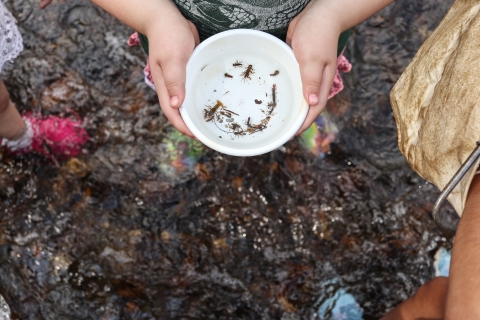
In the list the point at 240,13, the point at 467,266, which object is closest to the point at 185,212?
the point at 240,13

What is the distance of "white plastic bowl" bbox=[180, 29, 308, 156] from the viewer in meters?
1.71

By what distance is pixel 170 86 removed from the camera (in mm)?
1598

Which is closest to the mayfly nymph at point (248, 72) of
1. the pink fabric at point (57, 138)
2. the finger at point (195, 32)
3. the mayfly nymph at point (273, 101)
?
the mayfly nymph at point (273, 101)

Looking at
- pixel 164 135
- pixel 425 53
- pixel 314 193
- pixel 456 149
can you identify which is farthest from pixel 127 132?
pixel 456 149

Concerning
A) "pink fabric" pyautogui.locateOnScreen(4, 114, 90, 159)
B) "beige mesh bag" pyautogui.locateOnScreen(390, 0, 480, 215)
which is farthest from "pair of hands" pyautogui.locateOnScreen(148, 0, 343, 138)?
"pink fabric" pyautogui.locateOnScreen(4, 114, 90, 159)

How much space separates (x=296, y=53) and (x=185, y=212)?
1.43m

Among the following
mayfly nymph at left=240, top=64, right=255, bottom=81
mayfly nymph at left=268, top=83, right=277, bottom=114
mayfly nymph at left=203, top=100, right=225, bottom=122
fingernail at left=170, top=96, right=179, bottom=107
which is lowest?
mayfly nymph at left=203, top=100, right=225, bottom=122

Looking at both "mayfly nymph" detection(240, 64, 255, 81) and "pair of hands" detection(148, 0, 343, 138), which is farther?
"mayfly nymph" detection(240, 64, 255, 81)

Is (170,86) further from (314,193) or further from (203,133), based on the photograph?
(314,193)

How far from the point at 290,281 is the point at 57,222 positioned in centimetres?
152

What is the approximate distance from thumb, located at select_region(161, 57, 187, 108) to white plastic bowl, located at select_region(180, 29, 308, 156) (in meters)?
0.08

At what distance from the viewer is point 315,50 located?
1.65m

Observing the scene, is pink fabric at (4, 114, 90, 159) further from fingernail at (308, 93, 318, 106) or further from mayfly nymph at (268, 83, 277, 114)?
fingernail at (308, 93, 318, 106)

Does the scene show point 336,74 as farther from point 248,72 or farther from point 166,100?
point 166,100
